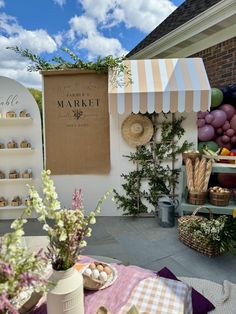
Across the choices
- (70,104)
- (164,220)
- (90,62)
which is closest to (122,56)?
(90,62)

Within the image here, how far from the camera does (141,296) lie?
178 centimetres

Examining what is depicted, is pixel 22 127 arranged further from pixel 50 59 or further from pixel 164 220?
pixel 164 220

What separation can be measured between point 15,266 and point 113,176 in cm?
430

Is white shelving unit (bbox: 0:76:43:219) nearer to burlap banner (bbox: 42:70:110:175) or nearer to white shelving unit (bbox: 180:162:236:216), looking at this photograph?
burlap banner (bbox: 42:70:110:175)

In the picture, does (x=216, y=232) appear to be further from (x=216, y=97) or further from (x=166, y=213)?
(x=216, y=97)

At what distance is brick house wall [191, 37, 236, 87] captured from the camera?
5.88 meters

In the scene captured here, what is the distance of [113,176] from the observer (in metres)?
5.35

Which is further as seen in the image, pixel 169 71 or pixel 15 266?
pixel 169 71

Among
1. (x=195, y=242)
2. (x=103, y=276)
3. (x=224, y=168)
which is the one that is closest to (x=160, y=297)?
(x=103, y=276)

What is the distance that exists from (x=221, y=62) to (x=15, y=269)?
21.8 feet

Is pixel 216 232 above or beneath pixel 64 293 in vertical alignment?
beneath

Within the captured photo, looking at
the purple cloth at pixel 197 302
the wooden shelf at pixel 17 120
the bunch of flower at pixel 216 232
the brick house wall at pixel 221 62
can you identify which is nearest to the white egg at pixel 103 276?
the purple cloth at pixel 197 302

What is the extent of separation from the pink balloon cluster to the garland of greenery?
455 mm

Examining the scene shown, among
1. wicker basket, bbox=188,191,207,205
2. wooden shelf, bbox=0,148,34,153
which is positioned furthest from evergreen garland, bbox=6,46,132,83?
wicker basket, bbox=188,191,207,205
